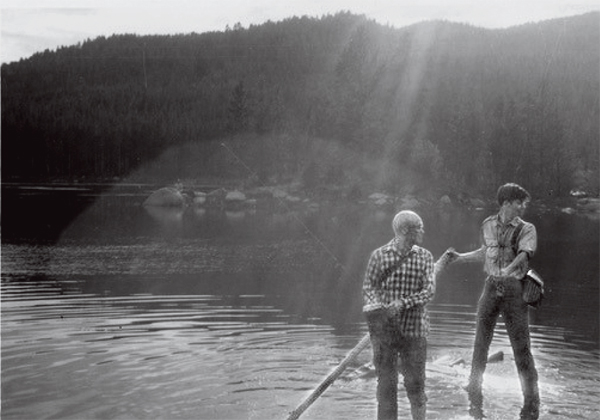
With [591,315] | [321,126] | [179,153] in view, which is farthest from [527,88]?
[591,315]

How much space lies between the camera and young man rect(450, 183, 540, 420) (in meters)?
9.16

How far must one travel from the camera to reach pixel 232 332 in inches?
612

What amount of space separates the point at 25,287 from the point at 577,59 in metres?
162

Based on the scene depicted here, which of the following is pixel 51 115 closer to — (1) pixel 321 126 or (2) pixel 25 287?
(1) pixel 321 126

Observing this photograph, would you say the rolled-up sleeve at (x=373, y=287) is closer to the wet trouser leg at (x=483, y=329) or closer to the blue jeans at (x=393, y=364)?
the blue jeans at (x=393, y=364)

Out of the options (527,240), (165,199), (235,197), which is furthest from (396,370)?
(235,197)

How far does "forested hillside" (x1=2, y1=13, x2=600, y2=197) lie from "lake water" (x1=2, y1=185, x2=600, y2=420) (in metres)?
69.4

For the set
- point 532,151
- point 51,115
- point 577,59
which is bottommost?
point 532,151

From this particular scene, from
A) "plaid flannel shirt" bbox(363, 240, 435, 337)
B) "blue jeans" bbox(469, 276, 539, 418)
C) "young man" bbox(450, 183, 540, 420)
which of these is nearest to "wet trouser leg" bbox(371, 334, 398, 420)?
"plaid flannel shirt" bbox(363, 240, 435, 337)

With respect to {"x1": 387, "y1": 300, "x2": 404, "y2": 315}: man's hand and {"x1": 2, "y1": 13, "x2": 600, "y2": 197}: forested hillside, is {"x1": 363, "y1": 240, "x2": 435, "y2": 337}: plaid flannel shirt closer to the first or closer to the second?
{"x1": 387, "y1": 300, "x2": 404, "y2": 315}: man's hand

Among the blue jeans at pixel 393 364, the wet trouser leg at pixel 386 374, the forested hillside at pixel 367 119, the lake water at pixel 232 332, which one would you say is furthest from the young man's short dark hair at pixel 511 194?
the forested hillside at pixel 367 119

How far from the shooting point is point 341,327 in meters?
16.7

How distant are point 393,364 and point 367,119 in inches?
4007

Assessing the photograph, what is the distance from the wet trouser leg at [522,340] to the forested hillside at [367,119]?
89749 millimetres
